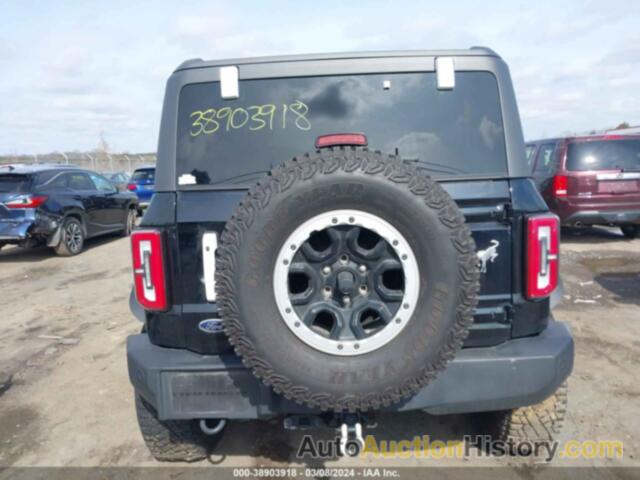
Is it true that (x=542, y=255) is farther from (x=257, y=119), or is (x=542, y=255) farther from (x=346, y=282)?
(x=257, y=119)

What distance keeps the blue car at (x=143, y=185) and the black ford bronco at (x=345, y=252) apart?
12723 mm

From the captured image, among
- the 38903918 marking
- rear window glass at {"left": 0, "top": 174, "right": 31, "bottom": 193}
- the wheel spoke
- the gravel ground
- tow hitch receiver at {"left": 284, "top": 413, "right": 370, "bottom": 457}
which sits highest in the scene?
the 38903918 marking

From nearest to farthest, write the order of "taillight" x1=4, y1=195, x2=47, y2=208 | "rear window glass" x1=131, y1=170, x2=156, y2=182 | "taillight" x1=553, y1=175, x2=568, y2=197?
"taillight" x1=553, y1=175, x2=568, y2=197, "taillight" x1=4, y1=195, x2=47, y2=208, "rear window glass" x1=131, y1=170, x2=156, y2=182

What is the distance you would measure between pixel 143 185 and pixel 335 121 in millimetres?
13454

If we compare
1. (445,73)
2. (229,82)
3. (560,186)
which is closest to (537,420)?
(445,73)

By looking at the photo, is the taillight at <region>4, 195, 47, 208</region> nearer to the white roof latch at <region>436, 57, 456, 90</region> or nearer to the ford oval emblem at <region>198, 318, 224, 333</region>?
the ford oval emblem at <region>198, 318, 224, 333</region>

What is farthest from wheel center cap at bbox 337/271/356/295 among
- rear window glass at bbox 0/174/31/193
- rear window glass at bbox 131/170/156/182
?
rear window glass at bbox 131/170/156/182

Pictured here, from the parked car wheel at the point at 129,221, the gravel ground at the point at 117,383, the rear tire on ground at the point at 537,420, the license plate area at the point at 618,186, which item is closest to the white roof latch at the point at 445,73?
the rear tire on ground at the point at 537,420

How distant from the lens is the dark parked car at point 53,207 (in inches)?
302

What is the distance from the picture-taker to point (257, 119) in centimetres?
224

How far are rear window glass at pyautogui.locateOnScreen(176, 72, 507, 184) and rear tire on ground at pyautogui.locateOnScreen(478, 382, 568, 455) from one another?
1295 mm

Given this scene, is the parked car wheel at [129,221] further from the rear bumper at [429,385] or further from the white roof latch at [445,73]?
the white roof latch at [445,73]

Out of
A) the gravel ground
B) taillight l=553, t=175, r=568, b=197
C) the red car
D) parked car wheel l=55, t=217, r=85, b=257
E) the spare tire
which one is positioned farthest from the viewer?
parked car wheel l=55, t=217, r=85, b=257

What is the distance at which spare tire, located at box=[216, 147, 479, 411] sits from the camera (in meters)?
1.75
